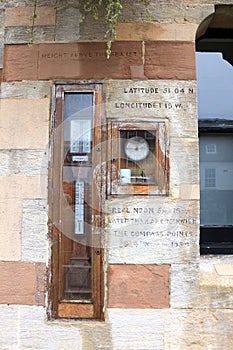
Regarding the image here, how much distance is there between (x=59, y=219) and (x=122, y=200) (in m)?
0.47

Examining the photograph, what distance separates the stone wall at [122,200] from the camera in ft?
8.63

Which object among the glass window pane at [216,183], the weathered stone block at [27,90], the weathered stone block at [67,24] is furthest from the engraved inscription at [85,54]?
the glass window pane at [216,183]

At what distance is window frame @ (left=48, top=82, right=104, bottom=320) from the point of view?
8.79ft

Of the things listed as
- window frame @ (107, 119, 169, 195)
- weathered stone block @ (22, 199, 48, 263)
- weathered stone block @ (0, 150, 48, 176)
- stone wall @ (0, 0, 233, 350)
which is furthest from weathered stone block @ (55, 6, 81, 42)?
weathered stone block @ (22, 199, 48, 263)

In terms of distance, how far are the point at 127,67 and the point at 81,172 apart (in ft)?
2.76

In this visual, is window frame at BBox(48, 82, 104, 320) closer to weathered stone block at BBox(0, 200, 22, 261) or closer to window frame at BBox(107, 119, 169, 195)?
window frame at BBox(107, 119, 169, 195)

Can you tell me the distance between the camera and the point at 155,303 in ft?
8.66

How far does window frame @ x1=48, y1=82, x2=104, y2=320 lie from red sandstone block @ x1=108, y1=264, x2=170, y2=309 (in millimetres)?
92

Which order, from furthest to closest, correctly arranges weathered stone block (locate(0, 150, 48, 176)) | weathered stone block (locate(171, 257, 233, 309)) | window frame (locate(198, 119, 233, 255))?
window frame (locate(198, 119, 233, 255))
weathered stone block (locate(0, 150, 48, 176))
weathered stone block (locate(171, 257, 233, 309))

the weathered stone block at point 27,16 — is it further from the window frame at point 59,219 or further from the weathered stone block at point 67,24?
the window frame at point 59,219

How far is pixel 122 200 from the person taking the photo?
8.89ft

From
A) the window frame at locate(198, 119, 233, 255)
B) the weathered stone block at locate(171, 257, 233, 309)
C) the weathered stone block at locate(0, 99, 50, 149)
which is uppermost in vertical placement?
the weathered stone block at locate(0, 99, 50, 149)

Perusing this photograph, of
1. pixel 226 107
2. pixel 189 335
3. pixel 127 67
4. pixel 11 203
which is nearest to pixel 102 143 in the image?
pixel 127 67

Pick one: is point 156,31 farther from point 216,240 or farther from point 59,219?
point 216,240
